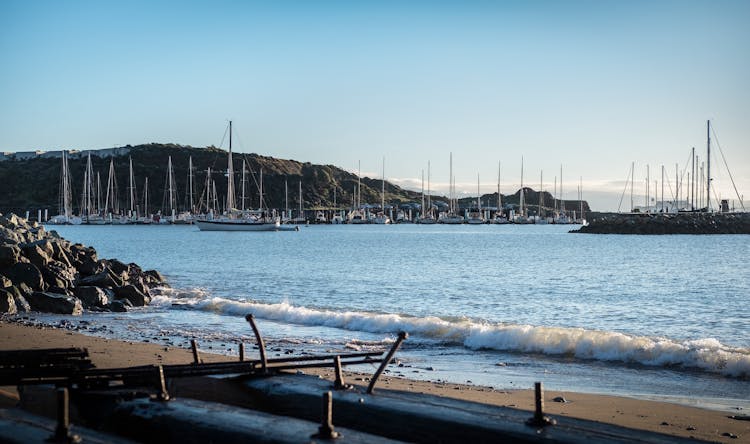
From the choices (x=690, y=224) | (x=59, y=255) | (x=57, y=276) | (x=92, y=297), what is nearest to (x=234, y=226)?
(x=690, y=224)

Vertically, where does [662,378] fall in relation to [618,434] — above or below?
below

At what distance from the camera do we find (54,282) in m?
26.1

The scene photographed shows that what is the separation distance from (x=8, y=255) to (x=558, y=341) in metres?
17.1

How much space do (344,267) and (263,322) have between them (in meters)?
29.4

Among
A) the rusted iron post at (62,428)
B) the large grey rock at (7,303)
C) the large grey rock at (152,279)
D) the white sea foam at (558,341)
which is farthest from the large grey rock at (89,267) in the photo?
the rusted iron post at (62,428)

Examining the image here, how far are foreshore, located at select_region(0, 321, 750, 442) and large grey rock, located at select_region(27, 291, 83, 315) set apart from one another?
645 cm

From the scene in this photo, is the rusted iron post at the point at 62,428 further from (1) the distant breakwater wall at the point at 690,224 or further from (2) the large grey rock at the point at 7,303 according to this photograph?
(1) the distant breakwater wall at the point at 690,224

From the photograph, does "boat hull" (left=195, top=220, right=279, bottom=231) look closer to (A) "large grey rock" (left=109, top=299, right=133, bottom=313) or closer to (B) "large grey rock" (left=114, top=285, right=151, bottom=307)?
(B) "large grey rock" (left=114, top=285, right=151, bottom=307)

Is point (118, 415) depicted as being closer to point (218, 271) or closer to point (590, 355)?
point (590, 355)

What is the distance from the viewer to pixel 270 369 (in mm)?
10031

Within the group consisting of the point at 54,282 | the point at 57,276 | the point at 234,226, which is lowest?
the point at 54,282

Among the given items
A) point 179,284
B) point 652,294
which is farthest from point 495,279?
point 179,284

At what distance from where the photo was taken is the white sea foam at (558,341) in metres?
15.7

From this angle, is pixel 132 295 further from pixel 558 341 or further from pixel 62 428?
pixel 62 428
